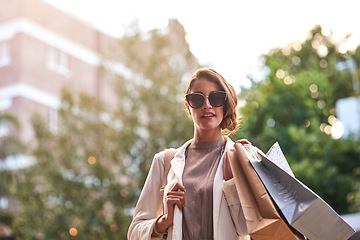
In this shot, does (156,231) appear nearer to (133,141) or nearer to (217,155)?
(217,155)

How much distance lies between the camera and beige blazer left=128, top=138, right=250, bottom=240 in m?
2.30

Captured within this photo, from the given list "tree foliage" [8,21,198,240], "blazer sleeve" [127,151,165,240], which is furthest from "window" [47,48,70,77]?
"blazer sleeve" [127,151,165,240]

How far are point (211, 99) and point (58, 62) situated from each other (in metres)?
29.2

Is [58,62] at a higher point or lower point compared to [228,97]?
higher

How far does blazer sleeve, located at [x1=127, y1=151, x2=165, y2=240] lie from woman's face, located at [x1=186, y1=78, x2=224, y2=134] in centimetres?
30

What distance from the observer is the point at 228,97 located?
250cm

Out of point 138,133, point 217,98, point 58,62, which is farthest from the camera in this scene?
point 58,62

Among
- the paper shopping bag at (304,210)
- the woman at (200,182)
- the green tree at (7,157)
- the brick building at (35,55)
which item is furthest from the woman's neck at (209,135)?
the brick building at (35,55)

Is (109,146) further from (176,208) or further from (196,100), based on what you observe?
(176,208)

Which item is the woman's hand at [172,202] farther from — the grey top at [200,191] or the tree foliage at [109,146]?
the tree foliage at [109,146]

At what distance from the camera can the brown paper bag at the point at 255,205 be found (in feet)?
6.72

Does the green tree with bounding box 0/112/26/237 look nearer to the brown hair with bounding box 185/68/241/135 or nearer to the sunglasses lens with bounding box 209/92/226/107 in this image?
the brown hair with bounding box 185/68/241/135

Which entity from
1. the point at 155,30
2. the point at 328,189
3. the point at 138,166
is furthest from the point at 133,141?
the point at 328,189

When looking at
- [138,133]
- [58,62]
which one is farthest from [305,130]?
[58,62]
